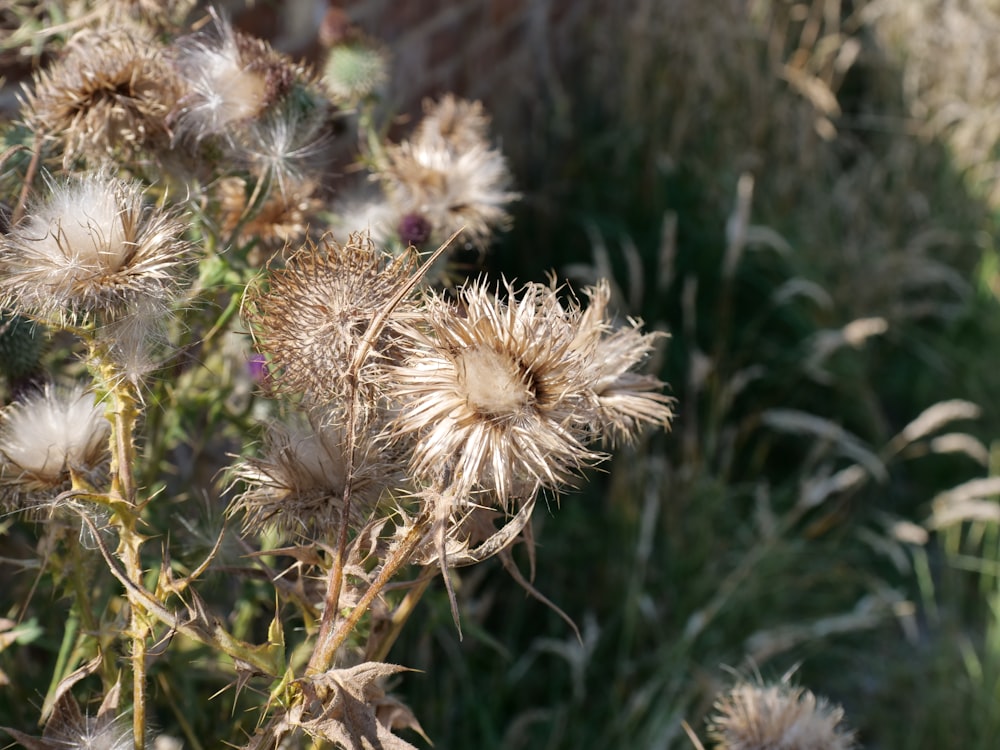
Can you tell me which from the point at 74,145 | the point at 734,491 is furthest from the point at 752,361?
the point at 74,145

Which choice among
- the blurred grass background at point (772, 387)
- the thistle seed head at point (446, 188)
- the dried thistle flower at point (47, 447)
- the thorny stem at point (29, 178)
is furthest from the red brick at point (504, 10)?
the dried thistle flower at point (47, 447)

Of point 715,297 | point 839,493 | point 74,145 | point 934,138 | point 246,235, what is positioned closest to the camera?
point 74,145

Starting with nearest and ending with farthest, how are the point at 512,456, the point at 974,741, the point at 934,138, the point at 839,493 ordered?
the point at 512,456
the point at 974,741
the point at 839,493
the point at 934,138

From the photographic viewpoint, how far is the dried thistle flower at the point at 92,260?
0.69m

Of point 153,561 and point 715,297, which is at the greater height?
point 153,561

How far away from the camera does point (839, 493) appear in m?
2.67

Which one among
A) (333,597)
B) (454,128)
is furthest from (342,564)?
(454,128)

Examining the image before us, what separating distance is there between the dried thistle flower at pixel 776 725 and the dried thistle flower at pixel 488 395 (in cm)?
37

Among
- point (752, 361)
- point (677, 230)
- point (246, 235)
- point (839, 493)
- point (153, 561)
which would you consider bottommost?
point (839, 493)

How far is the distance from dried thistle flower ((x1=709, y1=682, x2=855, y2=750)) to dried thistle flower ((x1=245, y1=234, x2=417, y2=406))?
460 mm

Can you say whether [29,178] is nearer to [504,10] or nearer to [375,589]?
[375,589]

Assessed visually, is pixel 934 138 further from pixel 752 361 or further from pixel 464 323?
pixel 464 323

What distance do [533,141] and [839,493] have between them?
52.0 inches

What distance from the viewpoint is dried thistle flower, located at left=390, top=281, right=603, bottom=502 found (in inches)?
25.2
